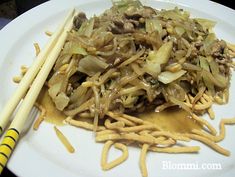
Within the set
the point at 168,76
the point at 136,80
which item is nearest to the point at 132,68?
the point at 136,80

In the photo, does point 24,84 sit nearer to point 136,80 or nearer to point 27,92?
point 27,92

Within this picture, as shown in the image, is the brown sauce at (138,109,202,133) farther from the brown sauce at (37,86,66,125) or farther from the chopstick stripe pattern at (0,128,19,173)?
the chopstick stripe pattern at (0,128,19,173)

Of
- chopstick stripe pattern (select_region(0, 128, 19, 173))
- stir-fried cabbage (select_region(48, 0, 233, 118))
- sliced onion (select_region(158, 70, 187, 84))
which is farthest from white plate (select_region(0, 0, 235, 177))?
sliced onion (select_region(158, 70, 187, 84))

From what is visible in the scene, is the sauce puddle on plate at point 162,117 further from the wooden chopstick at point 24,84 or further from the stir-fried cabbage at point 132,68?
the wooden chopstick at point 24,84

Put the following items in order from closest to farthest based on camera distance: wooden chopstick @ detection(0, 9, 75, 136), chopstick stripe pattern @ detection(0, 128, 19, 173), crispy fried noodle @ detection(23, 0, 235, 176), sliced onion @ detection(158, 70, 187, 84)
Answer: chopstick stripe pattern @ detection(0, 128, 19, 173) → wooden chopstick @ detection(0, 9, 75, 136) → crispy fried noodle @ detection(23, 0, 235, 176) → sliced onion @ detection(158, 70, 187, 84)

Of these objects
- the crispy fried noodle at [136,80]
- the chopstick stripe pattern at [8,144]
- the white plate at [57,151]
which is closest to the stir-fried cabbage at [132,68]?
the crispy fried noodle at [136,80]

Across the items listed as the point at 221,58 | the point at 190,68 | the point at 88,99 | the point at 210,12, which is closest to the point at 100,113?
the point at 88,99

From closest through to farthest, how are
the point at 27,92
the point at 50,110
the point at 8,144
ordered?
the point at 8,144 → the point at 27,92 → the point at 50,110
